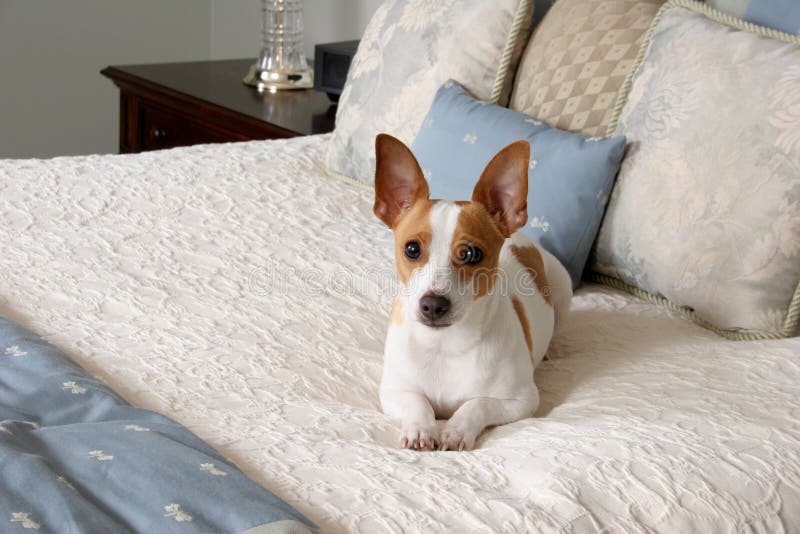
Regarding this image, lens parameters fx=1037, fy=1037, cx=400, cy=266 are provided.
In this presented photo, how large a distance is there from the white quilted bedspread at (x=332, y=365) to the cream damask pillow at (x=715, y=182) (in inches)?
2.8

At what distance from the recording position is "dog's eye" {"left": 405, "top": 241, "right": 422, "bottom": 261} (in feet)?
4.49

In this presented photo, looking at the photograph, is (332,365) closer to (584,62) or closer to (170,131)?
(584,62)

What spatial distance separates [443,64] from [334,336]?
2.75 ft

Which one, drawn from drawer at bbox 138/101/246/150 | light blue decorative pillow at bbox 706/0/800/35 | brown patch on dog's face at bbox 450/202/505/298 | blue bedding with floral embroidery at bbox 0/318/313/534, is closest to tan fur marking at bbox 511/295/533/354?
brown patch on dog's face at bbox 450/202/505/298

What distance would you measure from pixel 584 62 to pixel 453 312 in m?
0.85

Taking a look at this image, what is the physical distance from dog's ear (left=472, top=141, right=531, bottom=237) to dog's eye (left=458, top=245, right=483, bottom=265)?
9 centimetres

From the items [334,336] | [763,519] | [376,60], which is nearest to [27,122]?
[376,60]

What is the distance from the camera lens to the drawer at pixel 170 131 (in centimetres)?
305

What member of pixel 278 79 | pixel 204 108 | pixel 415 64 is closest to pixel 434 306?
pixel 415 64

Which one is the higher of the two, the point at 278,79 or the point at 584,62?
the point at 584,62

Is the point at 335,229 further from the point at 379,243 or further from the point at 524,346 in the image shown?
the point at 524,346

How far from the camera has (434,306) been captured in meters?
1.33

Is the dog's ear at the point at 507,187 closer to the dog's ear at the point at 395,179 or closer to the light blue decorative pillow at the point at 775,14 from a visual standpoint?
the dog's ear at the point at 395,179

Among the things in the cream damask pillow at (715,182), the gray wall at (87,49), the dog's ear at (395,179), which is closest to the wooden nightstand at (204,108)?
the gray wall at (87,49)
